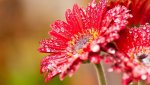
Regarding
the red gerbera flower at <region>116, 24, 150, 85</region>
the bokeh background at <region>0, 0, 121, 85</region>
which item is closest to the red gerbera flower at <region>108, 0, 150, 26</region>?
the red gerbera flower at <region>116, 24, 150, 85</region>

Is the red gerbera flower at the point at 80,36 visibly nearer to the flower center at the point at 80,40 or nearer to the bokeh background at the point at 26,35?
the flower center at the point at 80,40

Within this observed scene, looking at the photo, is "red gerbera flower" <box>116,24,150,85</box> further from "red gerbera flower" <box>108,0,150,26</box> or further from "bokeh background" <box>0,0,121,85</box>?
"bokeh background" <box>0,0,121,85</box>

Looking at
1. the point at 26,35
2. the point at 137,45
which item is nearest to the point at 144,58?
the point at 137,45

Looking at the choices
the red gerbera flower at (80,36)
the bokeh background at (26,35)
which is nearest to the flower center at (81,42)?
the red gerbera flower at (80,36)

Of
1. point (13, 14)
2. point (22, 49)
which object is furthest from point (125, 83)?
point (13, 14)

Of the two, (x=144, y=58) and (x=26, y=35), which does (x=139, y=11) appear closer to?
(x=144, y=58)

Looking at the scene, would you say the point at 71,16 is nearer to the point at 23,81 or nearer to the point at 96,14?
the point at 96,14
